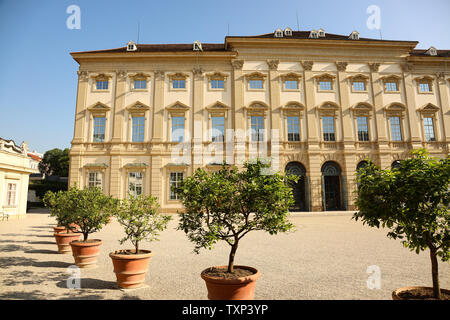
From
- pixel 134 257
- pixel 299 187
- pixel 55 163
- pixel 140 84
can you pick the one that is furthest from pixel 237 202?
pixel 55 163

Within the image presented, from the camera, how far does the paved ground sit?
18.2 ft

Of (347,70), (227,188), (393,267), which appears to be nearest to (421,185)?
(227,188)

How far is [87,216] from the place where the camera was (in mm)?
8133

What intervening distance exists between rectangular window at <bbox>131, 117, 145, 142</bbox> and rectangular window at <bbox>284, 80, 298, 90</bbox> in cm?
1392

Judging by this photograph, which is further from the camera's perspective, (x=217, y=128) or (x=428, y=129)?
(x=428, y=129)

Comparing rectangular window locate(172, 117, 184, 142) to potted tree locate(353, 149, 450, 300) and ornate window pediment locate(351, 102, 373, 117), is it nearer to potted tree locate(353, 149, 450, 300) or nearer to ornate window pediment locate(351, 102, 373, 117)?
ornate window pediment locate(351, 102, 373, 117)

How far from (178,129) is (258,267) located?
61.1 feet

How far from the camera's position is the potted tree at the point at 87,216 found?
25.2 feet

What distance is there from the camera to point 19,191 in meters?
21.6

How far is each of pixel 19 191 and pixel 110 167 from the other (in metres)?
7.15

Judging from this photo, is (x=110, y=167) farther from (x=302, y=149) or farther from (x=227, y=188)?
(x=227, y=188)

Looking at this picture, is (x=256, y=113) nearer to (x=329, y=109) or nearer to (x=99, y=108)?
(x=329, y=109)

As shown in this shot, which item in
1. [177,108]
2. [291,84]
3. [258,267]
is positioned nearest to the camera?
[258,267]

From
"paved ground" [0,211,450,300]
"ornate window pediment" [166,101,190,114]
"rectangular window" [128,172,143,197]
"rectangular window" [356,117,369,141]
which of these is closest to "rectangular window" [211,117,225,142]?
"ornate window pediment" [166,101,190,114]
